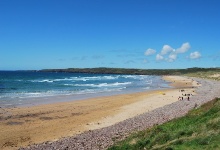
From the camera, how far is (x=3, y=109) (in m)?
33.6

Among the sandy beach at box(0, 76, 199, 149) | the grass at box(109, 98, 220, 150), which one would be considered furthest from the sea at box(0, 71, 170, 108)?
the grass at box(109, 98, 220, 150)

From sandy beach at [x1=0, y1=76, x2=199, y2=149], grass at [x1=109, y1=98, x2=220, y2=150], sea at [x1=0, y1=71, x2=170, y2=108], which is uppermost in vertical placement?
grass at [x1=109, y1=98, x2=220, y2=150]

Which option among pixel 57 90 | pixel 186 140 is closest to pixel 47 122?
pixel 186 140

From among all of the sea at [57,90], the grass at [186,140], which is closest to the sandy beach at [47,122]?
the sea at [57,90]

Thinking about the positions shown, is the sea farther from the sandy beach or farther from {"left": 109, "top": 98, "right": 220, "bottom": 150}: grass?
{"left": 109, "top": 98, "right": 220, "bottom": 150}: grass

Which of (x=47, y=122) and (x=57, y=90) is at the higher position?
(x=57, y=90)

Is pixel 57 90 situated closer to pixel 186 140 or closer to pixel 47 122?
pixel 47 122

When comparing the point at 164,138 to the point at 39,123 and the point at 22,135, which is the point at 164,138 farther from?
the point at 39,123

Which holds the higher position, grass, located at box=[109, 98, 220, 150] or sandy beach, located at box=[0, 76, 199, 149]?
grass, located at box=[109, 98, 220, 150]

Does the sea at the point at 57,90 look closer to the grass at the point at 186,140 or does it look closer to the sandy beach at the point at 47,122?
the sandy beach at the point at 47,122

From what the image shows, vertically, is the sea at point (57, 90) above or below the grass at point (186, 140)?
below

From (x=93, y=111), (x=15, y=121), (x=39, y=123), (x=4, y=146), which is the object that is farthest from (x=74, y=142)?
(x=93, y=111)

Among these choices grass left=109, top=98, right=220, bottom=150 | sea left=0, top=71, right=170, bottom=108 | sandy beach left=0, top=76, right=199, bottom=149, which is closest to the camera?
grass left=109, top=98, right=220, bottom=150

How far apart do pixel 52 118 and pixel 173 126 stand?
1454 cm
